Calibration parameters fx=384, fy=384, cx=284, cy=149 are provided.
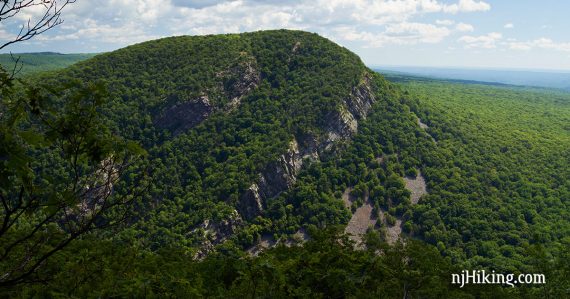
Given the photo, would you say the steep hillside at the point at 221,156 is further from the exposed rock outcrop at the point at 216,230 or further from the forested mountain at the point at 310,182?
the forested mountain at the point at 310,182

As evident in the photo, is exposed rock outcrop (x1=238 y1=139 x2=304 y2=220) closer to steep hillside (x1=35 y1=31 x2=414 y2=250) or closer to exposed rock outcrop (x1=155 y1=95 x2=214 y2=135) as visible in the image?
steep hillside (x1=35 y1=31 x2=414 y2=250)

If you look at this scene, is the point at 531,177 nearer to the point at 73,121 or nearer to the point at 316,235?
the point at 316,235

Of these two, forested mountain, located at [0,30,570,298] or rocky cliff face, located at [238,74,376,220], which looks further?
Answer: rocky cliff face, located at [238,74,376,220]

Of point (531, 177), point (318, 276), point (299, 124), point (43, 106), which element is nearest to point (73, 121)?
point (43, 106)

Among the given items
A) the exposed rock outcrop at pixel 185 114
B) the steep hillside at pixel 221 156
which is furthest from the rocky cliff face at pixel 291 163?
the exposed rock outcrop at pixel 185 114

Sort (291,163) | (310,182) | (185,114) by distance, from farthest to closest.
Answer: (185,114), (291,163), (310,182)

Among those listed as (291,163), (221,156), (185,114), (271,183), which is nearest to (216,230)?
(271,183)

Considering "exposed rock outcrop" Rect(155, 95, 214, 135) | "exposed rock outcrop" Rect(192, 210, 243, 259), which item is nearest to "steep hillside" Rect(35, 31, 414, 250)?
"exposed rock outcrop" Rect(192, 210, 243, 259)

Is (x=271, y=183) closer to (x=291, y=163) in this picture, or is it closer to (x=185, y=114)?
(x=291, y=163)

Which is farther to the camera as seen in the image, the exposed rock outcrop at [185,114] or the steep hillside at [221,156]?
the exposed rock outcrop at [185,114]
